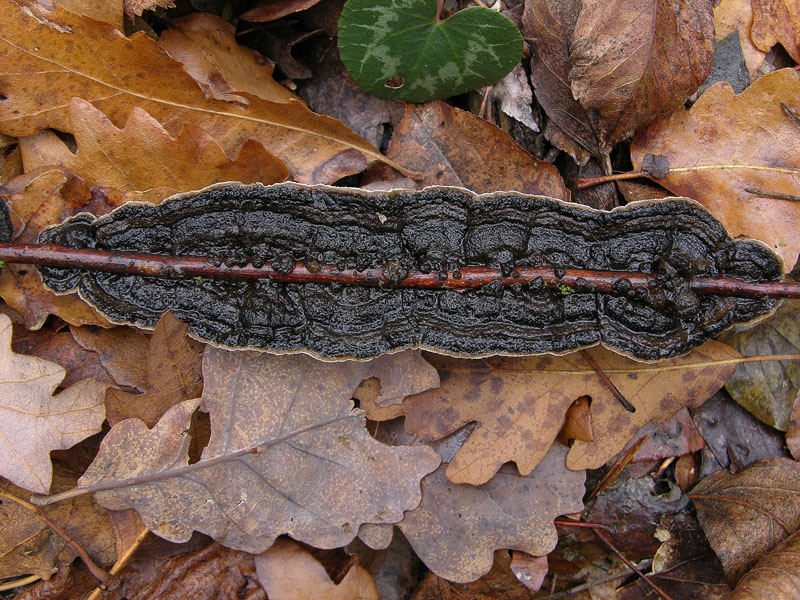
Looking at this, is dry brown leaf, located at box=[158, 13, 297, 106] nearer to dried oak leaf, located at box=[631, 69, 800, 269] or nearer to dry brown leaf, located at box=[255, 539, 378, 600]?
dried oak leaf, located at box=[631, 69, 800, 269]

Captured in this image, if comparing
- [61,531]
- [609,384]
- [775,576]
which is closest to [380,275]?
[609,384]

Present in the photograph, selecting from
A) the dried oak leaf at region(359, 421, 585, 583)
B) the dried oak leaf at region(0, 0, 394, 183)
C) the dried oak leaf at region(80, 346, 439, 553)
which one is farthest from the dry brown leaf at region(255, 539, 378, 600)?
the dried oak leaf at region(0, 0, 394, 183)

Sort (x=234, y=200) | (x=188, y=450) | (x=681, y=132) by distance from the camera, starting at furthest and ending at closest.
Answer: (x=681, y=132) < (x=188, y=450) < (x=234, y=200)

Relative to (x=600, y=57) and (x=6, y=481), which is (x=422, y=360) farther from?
(x=6, y=481)

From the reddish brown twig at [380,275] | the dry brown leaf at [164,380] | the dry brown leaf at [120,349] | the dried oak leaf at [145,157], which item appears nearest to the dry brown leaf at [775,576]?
the reddish brown twig at [380,275]

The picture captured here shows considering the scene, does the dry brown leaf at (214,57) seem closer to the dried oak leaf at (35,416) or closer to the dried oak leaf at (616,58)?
the dried oak leaf at (616,58)

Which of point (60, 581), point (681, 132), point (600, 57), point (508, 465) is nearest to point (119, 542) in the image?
point (60, 581)
